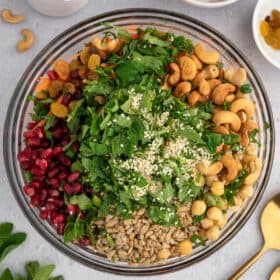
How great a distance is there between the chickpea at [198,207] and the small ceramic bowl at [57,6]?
0.54 meters

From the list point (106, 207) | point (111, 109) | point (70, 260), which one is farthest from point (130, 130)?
point (70, 260)

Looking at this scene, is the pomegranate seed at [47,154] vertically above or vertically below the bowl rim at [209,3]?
below

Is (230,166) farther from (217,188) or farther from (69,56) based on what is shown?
(69,56)

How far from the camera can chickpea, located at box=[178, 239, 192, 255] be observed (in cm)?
135

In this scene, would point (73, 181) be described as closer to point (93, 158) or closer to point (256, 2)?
point (93, 158)

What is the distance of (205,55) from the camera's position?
135 centimetres

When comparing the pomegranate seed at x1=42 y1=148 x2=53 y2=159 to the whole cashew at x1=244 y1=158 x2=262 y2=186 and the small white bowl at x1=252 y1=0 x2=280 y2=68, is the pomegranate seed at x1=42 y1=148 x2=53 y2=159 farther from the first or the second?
the small white bowl at x1=252 y1=0 x2=280 y2=68

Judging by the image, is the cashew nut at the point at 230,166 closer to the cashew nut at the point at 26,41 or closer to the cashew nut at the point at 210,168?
the cashew nut at the point at 210,168

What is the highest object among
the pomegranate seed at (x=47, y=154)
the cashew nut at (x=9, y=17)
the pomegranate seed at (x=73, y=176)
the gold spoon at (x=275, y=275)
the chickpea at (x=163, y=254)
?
the cashew nut at (x=9, y=17)

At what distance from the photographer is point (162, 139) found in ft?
4.13

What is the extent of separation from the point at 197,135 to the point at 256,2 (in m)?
0.44

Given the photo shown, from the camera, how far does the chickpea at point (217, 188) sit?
4.29 feet

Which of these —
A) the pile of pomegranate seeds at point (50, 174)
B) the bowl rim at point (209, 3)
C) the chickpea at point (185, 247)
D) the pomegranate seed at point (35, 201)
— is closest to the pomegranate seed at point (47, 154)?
the pile of pomegranate seeds at point (50, 174)

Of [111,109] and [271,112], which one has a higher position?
[111,109]
